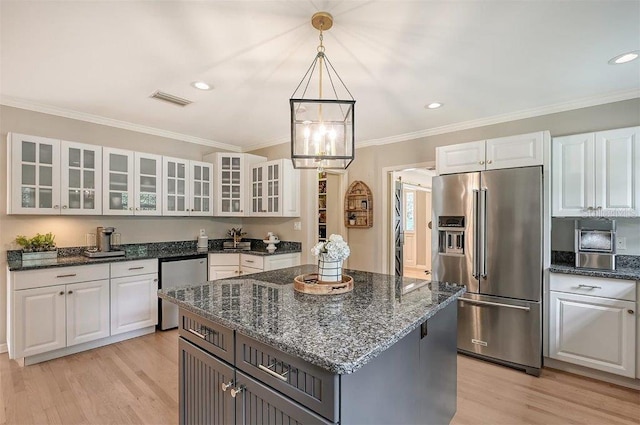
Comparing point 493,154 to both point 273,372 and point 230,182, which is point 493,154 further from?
point 230,182

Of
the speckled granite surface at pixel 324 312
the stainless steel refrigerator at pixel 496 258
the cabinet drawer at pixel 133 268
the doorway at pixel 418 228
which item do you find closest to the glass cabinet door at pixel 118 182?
the cabinet drawer at pixel 133 268

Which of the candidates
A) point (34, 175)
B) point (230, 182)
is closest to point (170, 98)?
point (34, 175)

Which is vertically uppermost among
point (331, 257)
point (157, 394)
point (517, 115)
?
point (517, 115)

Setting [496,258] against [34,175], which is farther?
[34,175]

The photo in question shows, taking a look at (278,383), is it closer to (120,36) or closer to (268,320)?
(268,320)

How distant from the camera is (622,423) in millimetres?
2160

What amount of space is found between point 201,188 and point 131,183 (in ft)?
2.97

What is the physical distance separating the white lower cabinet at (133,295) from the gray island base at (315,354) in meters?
1.96

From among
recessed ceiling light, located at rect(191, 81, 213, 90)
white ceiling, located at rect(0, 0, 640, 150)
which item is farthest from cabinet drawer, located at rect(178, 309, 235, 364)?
recessed ceiling light, located at rect(191, 81, 213, 90)

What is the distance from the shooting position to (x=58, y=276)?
3.04 metres

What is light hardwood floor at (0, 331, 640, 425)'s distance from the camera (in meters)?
2.22

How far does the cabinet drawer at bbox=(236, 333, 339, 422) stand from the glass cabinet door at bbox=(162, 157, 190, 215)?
3.18 metres

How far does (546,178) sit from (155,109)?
3868mm

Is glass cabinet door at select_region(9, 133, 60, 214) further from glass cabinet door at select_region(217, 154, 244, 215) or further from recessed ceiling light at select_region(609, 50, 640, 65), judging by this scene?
recessed ceiling light at select_region(609, 50, 640, 65)
